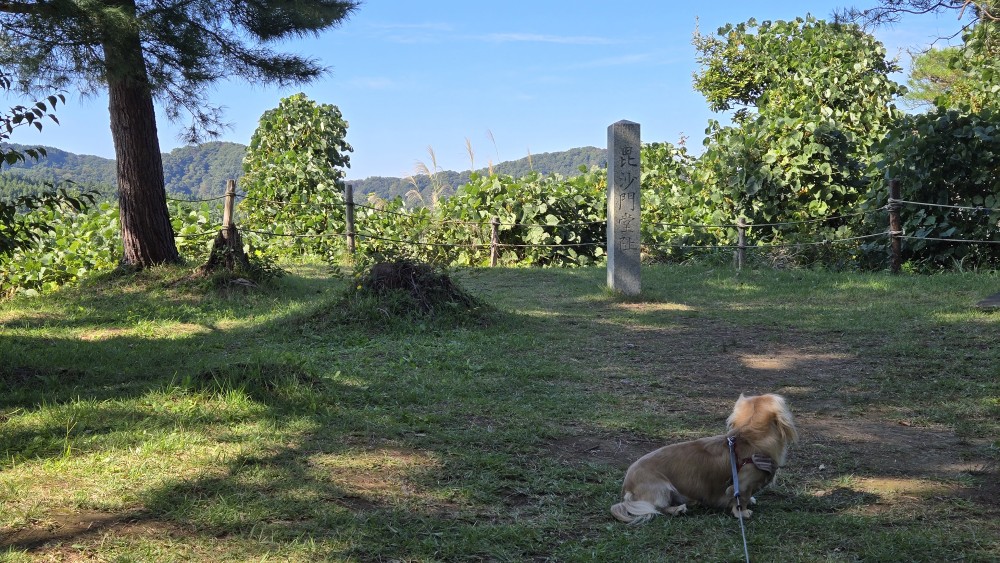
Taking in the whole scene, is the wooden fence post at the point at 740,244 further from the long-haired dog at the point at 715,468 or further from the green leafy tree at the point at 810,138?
the long-haired dog at the point at 715,468

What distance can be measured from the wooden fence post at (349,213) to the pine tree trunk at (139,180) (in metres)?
3.93

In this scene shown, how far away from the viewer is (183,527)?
318 cm

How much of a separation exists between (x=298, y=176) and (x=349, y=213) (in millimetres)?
2154

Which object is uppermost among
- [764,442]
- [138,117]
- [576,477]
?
[138,117]

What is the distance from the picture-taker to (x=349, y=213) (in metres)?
14.2

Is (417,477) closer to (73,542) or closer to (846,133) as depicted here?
(73,542)

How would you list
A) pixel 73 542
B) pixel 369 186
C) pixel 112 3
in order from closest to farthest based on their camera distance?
1. pixel 73 542
2. pixel 112 3
3. pixel 369 186

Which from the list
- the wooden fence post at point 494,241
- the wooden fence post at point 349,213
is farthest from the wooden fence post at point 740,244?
the wooden fence post at point 349,213

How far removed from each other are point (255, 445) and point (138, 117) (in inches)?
275

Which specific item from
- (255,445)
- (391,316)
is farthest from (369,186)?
(255,445)

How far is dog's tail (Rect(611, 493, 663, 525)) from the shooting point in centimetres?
330

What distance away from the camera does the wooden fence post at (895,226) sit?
36.4 ft

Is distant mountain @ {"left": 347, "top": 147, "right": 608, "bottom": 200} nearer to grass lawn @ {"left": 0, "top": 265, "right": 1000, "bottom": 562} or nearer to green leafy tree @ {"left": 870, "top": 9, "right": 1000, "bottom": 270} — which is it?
green leafy tree @ {"left": 870, "top": 9, "right": 1000, "bottom": 270}

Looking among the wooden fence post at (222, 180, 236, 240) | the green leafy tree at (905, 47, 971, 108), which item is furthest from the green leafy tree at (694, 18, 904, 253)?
the wooden fence post at (222, 180, 236, 240)
